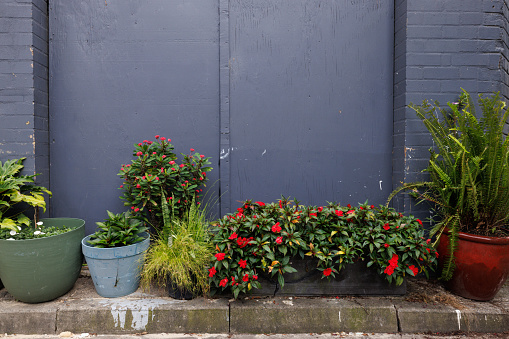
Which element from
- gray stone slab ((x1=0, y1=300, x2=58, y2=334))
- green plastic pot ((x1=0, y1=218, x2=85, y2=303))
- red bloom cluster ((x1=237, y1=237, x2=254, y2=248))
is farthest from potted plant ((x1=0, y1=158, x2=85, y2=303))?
red bloom cluster ((x1=237, y1=237, x2=254, y2=248))

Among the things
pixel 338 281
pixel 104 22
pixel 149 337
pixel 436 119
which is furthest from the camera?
pixel 104 22

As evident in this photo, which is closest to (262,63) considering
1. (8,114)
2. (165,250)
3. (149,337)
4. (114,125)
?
(114,125)

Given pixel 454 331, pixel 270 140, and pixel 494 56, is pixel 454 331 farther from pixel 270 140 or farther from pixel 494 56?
pixel 494 56

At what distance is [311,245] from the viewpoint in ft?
9.24

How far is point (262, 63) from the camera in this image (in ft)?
12.4

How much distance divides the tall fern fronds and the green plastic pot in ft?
11.4

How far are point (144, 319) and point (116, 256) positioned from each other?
24.0 inches

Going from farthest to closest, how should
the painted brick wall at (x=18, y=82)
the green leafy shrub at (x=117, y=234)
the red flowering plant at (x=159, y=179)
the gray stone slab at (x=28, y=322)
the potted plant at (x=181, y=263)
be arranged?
the painted brick wall at (x=18, y=82) → the red flowering plant at (x=159, y=179) → the green leafy shrub at (x=117, y=234) → the potted plant at (x=181, y=263) → the gray stone slab at (x=28, y=322)

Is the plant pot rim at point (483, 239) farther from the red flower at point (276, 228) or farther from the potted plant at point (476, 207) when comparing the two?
the red flower at point (276, 228)

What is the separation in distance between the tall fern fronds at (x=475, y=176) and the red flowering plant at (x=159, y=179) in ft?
7.96

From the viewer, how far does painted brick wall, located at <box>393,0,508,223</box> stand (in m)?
3.42

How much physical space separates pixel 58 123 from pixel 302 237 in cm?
309

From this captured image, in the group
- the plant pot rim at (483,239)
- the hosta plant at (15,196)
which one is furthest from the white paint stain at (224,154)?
the plant pot rim at (483,239)

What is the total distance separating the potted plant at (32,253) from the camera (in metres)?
2.74
